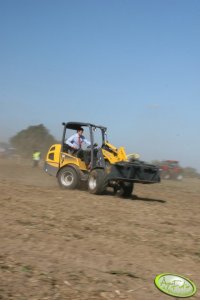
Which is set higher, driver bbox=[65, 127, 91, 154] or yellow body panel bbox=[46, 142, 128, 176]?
driver bbox=[65, 127, 91, 154]

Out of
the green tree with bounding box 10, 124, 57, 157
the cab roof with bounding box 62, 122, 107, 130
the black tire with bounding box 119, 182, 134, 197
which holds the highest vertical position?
the green tree with bounding box 10, 124, 57, 157

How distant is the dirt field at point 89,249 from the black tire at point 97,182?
5.76ft

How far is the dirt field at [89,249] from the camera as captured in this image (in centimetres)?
432

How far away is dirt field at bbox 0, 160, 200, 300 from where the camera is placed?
4.32 metres

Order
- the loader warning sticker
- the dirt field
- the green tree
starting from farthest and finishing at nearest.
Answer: the green tree, the loader warning sticker, the dirt field

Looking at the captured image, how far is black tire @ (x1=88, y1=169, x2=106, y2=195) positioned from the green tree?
40.6 metres

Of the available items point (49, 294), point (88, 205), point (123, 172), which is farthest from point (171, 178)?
point (49, 294)

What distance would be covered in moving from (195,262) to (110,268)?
4.17ft

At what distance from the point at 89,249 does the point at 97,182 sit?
17.9ft

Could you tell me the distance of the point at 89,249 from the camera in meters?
5.61

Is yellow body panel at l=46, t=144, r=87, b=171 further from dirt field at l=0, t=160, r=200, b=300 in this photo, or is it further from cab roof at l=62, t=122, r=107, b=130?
dirt field at l=0, t=160, r=200, b=300

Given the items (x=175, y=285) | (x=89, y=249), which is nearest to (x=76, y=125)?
(x=89, y=249)

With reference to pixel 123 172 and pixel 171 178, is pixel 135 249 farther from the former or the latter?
pixel 171 178

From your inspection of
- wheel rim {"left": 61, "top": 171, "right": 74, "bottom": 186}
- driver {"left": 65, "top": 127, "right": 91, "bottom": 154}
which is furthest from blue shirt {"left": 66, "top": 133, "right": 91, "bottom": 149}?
wheel rim {"left": 61, "top": 171, "right": 74, "bottom": 186}
